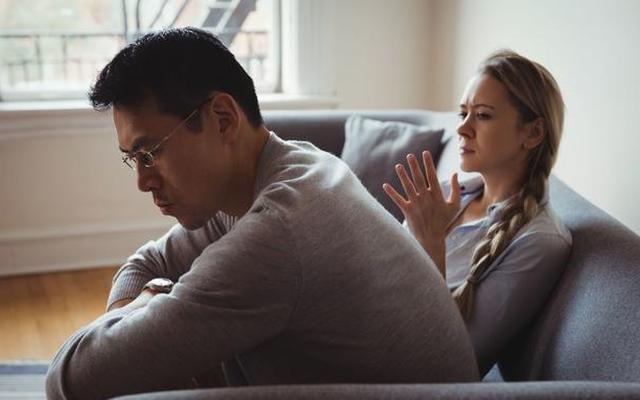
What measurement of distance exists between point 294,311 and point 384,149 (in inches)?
58.7

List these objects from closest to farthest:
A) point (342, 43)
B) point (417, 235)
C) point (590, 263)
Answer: point (590, 263) → point (417, 235) → point (342, 43)

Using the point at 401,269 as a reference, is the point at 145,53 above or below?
above

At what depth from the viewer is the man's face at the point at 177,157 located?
113cm

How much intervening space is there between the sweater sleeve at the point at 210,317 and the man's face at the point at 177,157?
18cm

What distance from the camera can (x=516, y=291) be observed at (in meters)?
1.48

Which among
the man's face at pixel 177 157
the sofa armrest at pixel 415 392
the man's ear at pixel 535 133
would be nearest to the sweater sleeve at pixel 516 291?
the man's ear at pixel 535 133

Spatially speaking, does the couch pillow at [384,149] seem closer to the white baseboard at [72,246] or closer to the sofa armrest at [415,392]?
the white baseboard at [72,246]

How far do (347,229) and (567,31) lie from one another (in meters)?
1.64

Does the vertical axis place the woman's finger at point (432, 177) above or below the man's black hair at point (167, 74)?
below

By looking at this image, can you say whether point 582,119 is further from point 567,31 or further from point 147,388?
point 147,388

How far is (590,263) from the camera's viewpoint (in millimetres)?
1412

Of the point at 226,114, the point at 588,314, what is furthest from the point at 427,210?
the point at 226,114

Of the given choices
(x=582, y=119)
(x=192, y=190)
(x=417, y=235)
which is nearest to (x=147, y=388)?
(x=192, y=190)

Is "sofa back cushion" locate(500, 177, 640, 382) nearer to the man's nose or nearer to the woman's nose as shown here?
the woman's nose
